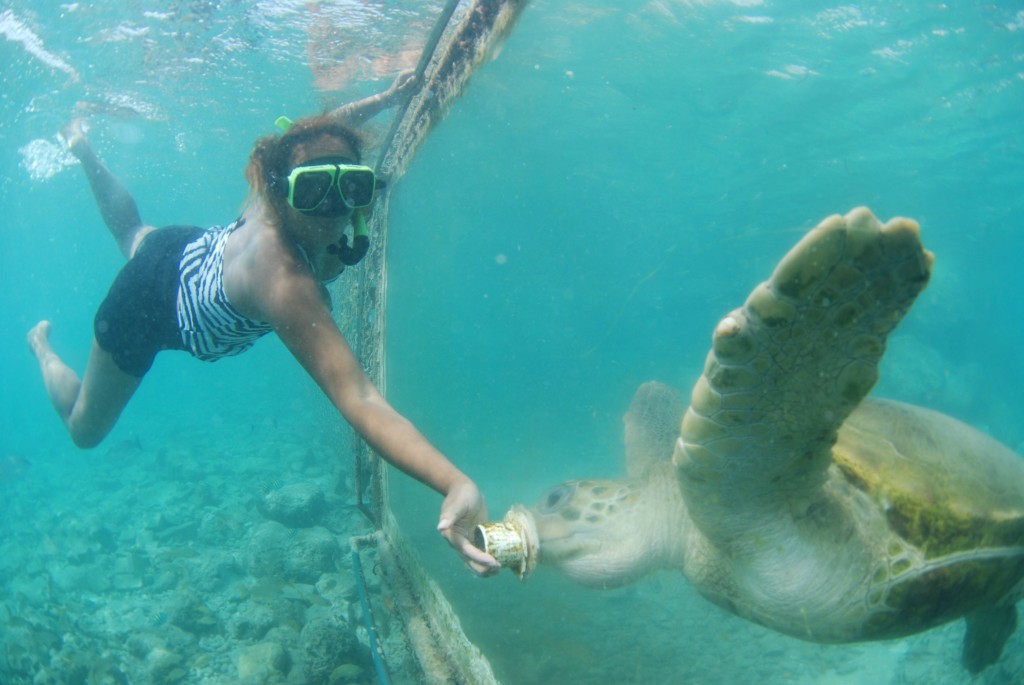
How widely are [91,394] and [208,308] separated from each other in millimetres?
1425

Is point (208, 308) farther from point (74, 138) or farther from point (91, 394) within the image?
point (74, 138)

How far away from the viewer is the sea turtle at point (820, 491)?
3.56 ft

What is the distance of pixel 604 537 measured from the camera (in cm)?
244

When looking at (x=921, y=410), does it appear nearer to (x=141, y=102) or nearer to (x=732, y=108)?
(x=732, y=108)

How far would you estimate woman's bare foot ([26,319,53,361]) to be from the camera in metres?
3.77

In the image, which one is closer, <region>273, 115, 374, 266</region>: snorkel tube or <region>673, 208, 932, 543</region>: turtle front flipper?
<region>673, 208, 932, 543</region>: turtle front flipper

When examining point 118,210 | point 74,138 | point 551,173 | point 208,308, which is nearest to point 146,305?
point 208,308

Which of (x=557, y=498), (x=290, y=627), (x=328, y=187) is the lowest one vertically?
(x=290, y=627)

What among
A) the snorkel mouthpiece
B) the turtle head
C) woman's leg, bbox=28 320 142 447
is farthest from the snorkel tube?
woman's leg, bbox=28 320 142 447

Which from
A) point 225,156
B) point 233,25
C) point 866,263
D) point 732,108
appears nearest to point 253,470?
point 233,25

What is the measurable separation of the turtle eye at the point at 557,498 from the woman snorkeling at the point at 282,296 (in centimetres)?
130

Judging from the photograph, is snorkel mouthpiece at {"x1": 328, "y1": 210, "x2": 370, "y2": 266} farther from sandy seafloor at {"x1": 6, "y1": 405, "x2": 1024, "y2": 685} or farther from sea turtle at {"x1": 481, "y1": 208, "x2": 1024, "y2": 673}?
sandy seafloor at {"x1": 6, "y1": 405, "x2": 1024, "y2": 685}

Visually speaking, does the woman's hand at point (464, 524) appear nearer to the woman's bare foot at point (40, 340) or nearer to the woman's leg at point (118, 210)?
the woman's leg at point (118, 210)

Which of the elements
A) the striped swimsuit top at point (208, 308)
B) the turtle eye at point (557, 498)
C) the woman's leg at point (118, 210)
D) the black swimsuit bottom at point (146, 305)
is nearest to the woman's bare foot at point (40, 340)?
the woman's leg at point (118, 210)
